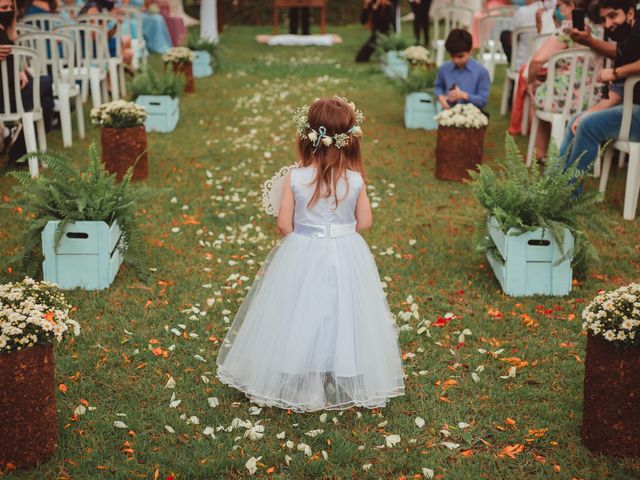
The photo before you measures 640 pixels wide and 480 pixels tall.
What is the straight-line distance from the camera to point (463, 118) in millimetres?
7188

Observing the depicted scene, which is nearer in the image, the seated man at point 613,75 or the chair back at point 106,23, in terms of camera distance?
the seated man at point 613,75

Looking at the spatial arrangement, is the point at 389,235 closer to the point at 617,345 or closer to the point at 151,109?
the point at 617,345

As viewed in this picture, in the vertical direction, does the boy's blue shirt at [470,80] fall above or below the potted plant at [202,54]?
above

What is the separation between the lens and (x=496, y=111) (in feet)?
34.7

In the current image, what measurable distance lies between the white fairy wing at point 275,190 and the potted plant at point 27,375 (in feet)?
3.66

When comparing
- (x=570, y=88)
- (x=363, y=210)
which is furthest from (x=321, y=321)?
(x=570, y=88)

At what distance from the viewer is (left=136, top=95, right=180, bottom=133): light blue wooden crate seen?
9.16 metres

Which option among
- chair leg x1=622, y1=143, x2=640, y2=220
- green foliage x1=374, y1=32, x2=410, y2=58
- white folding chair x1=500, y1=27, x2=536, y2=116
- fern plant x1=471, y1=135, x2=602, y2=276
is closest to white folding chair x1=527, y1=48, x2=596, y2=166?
chair leg x1=622, y1=143, x2=640, y2=220

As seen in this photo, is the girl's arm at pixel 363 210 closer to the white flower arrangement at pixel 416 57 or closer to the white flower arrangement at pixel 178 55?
the white flower arrangement at pixel 416 57

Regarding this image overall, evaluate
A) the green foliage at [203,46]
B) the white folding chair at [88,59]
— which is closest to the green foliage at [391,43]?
the green foliage at [203,46]

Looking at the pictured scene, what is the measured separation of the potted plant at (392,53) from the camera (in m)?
13.1

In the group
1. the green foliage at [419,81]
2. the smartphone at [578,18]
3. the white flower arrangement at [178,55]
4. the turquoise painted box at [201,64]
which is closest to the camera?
the smartphone at [578,18]

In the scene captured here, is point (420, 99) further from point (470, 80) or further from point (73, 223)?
point (73, 223)

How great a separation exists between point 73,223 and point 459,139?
12.2 feet
